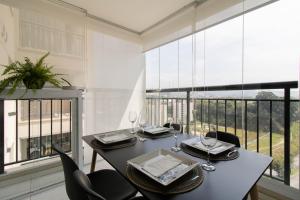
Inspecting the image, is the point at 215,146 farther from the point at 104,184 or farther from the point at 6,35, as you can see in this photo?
the point at 6,35

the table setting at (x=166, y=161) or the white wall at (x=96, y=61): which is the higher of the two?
the white wall at (x=96, y=61)

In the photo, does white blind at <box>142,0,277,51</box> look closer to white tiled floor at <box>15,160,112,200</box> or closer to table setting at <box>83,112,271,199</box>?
table setting at <box>83,112,271,199</box>

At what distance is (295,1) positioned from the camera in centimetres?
161

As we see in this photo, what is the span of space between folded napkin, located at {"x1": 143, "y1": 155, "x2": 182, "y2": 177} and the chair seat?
443 millimetres

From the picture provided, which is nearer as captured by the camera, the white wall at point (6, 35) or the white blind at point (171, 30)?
the white wall at point (6, 35)

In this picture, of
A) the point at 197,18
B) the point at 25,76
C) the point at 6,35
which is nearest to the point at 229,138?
the point at 197,18

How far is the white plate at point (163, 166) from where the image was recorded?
0.76 meters

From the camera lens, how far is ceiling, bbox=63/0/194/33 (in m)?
2.47

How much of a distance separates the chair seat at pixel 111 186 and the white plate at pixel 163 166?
1.40ft

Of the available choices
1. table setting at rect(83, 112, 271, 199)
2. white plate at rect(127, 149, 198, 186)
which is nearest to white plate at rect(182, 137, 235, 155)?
table setting at rect(83, 112, 271, 199)

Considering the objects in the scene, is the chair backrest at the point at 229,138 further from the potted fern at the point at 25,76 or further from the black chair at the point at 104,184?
the potted fern at the point at 25,76

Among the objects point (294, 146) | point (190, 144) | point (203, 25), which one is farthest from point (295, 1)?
point (190, 144)

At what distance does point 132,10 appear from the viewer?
8.83 feet

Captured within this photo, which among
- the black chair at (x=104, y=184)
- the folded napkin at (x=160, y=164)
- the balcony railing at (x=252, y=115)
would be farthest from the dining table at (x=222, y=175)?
the balcony railing at (x=252, y=115)
